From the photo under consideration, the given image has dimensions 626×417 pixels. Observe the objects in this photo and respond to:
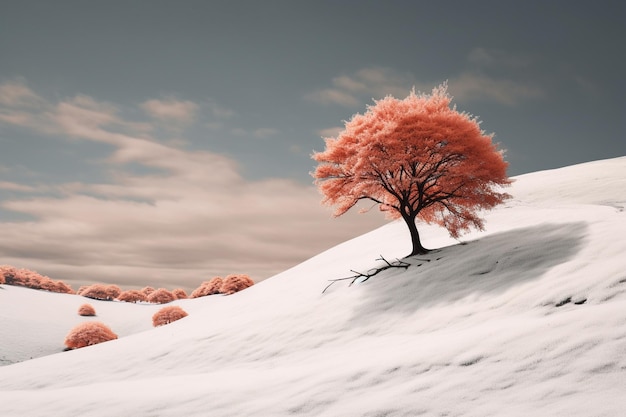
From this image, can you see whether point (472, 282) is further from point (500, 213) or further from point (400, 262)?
point (500, 213)

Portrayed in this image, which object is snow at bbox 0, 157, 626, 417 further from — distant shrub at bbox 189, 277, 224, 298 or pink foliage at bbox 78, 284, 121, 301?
pink foliage at bbox 78, 284, 121, 301

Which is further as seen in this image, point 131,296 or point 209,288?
point 131,296

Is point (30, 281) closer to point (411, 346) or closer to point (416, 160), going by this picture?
point (416, 160)

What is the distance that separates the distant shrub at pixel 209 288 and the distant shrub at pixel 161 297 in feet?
27.9

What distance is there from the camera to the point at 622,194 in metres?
26.5

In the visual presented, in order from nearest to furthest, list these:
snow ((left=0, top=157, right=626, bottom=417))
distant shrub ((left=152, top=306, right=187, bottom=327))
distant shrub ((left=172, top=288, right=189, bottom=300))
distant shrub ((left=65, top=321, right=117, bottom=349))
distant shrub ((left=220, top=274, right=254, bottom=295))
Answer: snow ((left=0, top=157, right=626, bottom=417))
distant shrub ((left=65, top=321, right=117, bottom=349))
distant shrub ((left=152, top=306, right=187, bottom=327))
distant shrub ((left=220, top=274, right=254, bottom=295))
distant shrub ((left=172, top=288, right=189, bottom=300))

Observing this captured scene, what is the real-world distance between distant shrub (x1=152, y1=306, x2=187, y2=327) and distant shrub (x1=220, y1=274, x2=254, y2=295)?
16.5 meters

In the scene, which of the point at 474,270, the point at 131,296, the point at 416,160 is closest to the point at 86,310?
the point at 131,296

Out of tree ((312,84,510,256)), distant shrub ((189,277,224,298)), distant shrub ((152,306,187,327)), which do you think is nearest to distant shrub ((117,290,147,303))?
distant shrub ((189,277,224,298))

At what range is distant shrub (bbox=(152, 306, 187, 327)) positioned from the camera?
174ft

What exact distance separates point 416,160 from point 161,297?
79977 millimetres

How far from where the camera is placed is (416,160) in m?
20.0

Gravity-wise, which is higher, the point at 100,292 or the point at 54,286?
the point at 54,286

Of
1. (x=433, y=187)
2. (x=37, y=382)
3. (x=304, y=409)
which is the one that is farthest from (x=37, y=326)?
(x=304, y=409)
